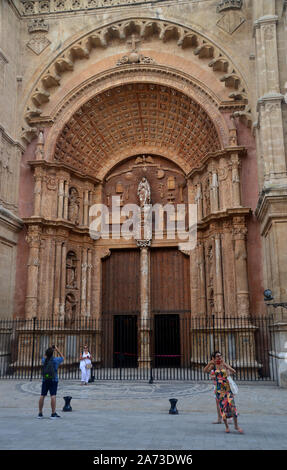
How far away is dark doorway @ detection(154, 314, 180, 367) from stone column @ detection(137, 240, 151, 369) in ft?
2.14

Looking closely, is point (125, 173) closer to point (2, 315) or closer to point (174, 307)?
point (174, 307)

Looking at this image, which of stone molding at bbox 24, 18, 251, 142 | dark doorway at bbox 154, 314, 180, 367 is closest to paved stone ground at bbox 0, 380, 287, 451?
dark doorway at bbox 154, 314, 180, 367

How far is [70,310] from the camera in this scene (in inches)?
669

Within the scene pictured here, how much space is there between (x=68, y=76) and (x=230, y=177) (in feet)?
27.1

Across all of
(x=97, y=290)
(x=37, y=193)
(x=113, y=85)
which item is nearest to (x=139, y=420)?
(x=97, y=290)

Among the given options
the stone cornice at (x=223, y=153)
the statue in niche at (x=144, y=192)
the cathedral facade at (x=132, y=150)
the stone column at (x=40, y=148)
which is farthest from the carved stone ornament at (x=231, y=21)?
the stone column at (x=40, y=148)

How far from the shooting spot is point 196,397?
9.98 m

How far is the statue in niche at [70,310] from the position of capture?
1672cm

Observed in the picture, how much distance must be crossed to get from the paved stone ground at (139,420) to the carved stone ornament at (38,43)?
13.5m

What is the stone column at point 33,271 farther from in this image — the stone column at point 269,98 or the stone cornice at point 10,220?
the stone column at point 269,98

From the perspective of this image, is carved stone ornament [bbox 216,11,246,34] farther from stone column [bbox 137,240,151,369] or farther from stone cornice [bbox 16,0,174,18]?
stone column [bbox 137,240,151,369]

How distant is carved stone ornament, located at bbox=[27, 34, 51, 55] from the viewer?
57.6 ft

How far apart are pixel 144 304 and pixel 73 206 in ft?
17.2

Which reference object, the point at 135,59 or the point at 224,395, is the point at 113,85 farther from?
the point at 224,395
